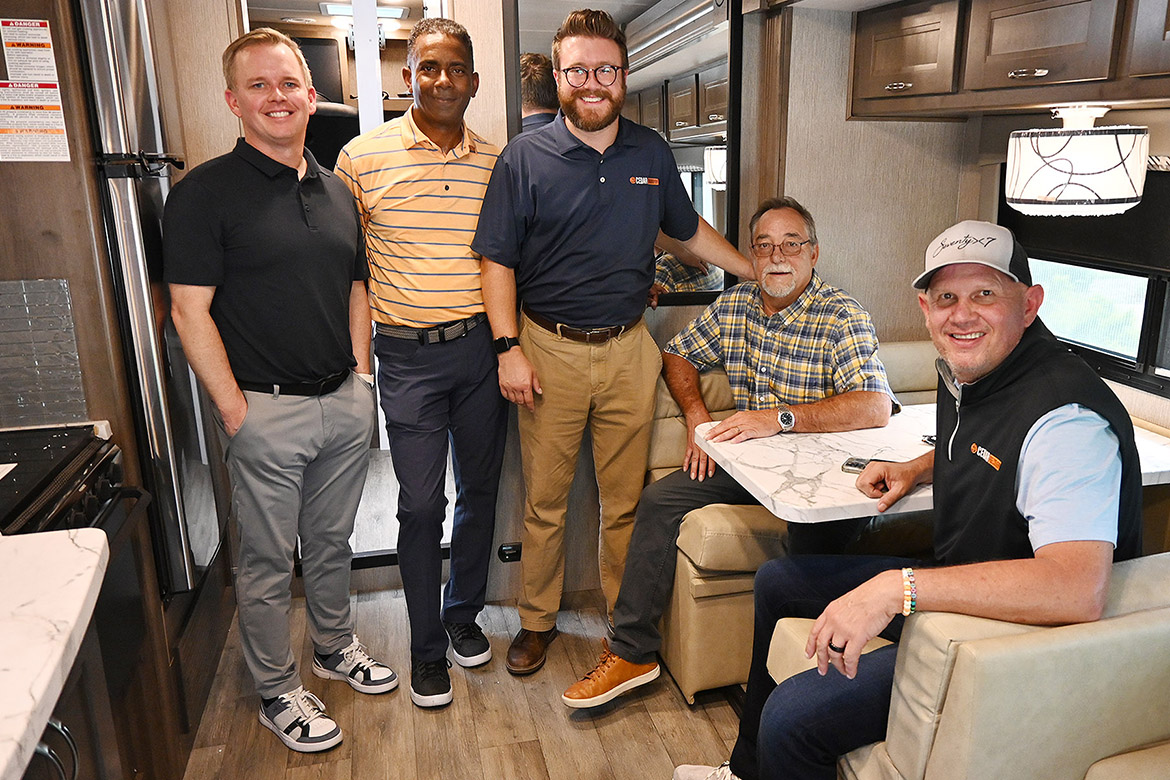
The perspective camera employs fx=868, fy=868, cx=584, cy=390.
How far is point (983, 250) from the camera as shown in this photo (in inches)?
61.4

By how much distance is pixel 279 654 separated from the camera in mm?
2312

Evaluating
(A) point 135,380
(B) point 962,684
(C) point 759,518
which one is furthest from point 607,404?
(B) point 962,684

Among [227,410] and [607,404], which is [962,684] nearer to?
[607,404]

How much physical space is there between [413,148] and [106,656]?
143cm

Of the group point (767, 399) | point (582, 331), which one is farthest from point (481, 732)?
point (767, 399)

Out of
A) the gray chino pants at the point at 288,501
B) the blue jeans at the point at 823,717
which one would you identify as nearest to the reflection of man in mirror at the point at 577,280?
the gray chino pants at the point at 288,501

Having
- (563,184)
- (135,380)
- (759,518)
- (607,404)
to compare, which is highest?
(563,184)

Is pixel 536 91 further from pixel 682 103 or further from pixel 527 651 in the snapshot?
pixel 527 651

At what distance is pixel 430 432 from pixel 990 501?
4.83ft

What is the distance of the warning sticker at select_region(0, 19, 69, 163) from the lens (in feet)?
5.81

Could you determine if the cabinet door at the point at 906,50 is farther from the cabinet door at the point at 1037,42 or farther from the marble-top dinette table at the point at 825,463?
the marble-top dinette table at the point at 825,463

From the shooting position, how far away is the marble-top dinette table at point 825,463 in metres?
1.82

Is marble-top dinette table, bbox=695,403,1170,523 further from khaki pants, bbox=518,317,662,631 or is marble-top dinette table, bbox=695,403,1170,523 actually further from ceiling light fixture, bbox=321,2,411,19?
ceiling light fixture, bbox=321,2,411,19

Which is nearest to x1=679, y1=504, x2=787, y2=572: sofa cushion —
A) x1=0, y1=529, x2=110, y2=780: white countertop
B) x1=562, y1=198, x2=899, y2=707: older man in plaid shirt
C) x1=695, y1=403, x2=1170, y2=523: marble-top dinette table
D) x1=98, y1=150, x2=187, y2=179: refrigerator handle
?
x1=562, y1=198, x2=899, y2=707: older man in plaid shirt
